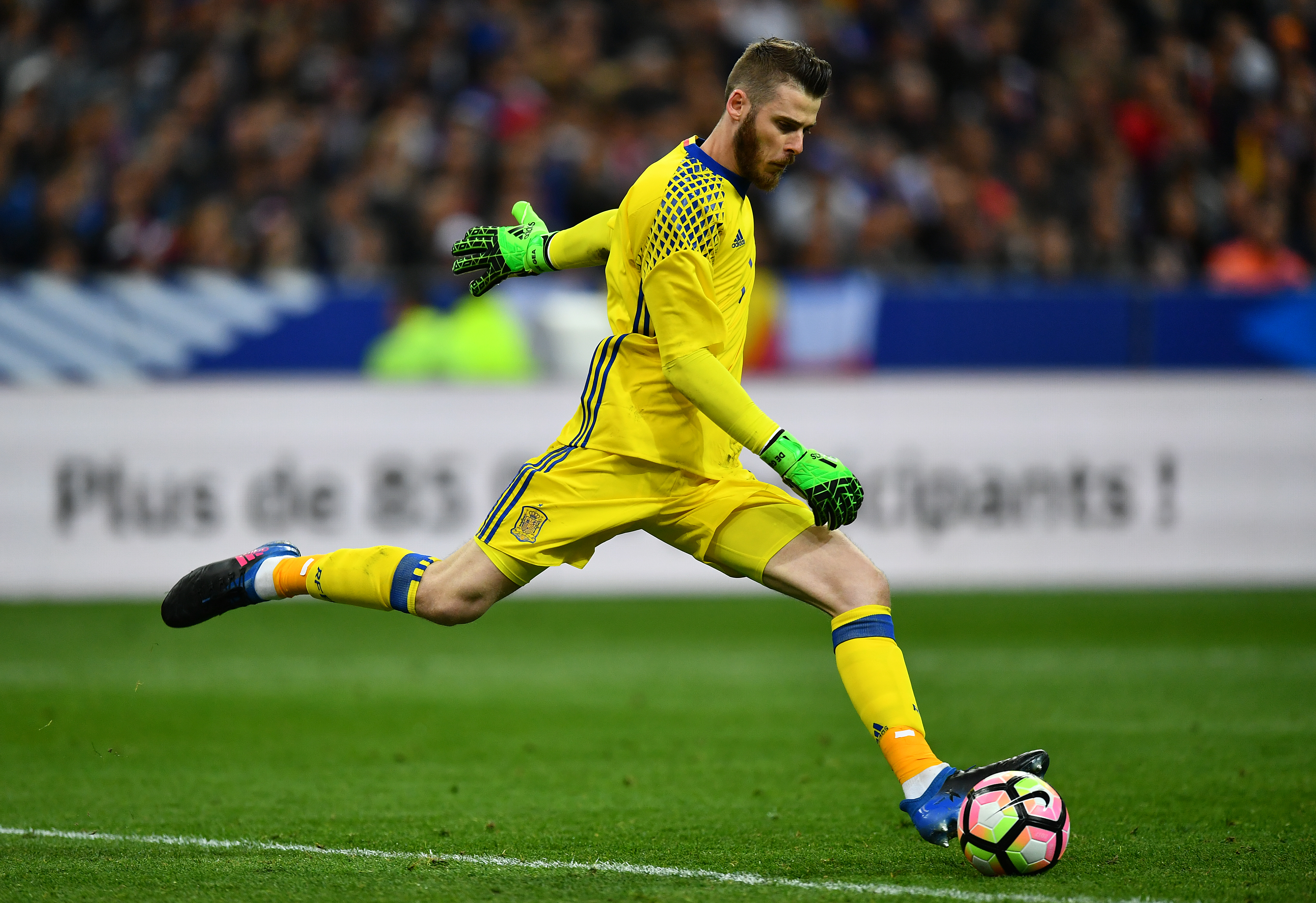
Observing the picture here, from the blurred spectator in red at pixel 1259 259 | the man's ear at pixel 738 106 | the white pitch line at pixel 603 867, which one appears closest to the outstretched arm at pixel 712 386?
the man's ear at pixel 738 106

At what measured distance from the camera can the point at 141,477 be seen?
11.5m

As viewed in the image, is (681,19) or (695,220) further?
(681,19)

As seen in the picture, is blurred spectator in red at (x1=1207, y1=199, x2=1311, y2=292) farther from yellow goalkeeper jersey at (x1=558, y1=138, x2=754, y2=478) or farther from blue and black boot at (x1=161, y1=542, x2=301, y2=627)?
blue and black boot at (x1=161, y1=542, x2=301, y2=627)

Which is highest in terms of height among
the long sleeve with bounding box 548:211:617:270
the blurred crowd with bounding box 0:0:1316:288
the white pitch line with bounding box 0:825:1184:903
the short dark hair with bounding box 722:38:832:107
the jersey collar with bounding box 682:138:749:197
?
the blurred crowd with bounding box 0:0:1316:288

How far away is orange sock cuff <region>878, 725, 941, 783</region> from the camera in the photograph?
452 cm

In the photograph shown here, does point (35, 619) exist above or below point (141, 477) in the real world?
below

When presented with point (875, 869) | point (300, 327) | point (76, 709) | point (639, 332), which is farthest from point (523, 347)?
point (875, 869)

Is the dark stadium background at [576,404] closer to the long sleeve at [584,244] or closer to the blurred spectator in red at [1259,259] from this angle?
the blurred spectator in red at [1259,259]

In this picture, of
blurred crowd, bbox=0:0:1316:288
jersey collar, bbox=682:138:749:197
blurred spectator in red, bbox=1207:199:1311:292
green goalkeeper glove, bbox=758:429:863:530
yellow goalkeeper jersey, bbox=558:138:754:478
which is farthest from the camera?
blurred spectator in red, bbox=1207:199:1311:292

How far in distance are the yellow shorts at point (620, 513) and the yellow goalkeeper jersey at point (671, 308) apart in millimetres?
64

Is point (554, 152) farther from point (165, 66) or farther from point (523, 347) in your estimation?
point (165, 66)

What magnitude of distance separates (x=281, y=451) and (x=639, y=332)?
7.22m

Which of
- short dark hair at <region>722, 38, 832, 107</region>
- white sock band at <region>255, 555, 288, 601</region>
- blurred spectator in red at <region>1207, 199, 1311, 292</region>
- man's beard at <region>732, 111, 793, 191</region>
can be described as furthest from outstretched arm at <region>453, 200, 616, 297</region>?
blurred spectator in red at <region>1207, 199, 1311, 292</region>

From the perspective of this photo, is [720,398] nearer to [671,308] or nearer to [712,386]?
[712,386]
